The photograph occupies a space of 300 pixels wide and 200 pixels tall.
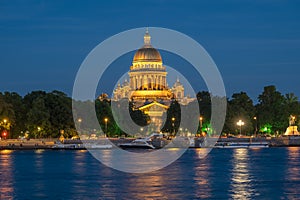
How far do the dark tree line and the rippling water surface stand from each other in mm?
31131

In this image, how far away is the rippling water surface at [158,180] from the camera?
55.7m

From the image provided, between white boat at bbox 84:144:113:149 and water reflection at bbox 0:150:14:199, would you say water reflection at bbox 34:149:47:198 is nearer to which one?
water reflection at bbox 0:150:14:199

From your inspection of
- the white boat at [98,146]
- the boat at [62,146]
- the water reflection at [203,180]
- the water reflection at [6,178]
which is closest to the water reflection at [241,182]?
the water reflection at [203,180]

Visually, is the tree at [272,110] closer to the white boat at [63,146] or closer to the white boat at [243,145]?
the white boat at [243,145]

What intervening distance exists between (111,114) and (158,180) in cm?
7920

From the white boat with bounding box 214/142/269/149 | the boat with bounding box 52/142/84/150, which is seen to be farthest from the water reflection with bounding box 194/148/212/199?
the white boat with bounding box 214/142/269/149

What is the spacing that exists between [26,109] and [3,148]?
9532 millimetres

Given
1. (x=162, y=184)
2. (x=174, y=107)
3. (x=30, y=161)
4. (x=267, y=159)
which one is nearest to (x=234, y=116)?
(x=174, y=107)

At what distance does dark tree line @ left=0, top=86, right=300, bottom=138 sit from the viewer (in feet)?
390

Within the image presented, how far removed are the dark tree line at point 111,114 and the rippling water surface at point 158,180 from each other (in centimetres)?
3113

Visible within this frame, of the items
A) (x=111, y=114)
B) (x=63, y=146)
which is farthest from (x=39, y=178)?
(x=111, y=114)

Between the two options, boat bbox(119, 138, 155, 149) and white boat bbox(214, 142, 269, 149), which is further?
white boat bbox(214, 142, 269, 149)

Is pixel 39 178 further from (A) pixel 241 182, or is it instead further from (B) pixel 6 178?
(A) pixel 241 182

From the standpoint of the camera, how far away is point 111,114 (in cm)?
14300
